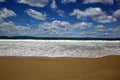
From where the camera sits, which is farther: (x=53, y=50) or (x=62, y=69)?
(x=53, y=50)

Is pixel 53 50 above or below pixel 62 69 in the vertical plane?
above

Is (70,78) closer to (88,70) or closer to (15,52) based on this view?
(88,70)

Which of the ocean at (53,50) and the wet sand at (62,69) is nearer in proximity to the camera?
the wet sand at (62,69)

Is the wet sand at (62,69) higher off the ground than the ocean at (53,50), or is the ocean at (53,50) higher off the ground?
the ocean at (53,50)

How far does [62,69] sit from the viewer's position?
313 centimetres

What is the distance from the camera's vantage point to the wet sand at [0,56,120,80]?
9.02 ft

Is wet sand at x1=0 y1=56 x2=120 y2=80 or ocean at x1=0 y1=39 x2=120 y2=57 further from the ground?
ocean at x1=0 y1=39 x2=120 y2=57

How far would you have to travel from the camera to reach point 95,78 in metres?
2.69

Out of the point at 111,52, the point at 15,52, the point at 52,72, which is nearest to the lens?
the point at 52,72

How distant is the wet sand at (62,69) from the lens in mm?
2748

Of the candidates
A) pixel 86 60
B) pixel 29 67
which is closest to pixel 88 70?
pixel 86 60

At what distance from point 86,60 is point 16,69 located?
1503 mm

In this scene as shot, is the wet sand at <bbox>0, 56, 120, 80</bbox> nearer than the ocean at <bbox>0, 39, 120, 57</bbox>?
Yes

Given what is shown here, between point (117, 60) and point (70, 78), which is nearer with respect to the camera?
point (70, 78)
